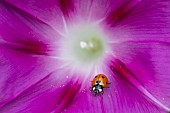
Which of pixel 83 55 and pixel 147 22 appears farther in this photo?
pixel 83 55

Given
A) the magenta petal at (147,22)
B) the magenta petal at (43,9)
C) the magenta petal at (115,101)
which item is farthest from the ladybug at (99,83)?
the magenta petal at (43,9)

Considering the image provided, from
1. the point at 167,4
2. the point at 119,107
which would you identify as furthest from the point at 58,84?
the point at 167,4

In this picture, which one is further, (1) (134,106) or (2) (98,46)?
(2) (98,46)

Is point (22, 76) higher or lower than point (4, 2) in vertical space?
lower

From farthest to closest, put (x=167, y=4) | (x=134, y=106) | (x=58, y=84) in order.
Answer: (x=58, y=84) → (x=134, y=106) → (x=167, y=4)

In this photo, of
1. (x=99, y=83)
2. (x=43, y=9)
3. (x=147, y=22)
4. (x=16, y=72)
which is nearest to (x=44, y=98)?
(x=16, y=72)

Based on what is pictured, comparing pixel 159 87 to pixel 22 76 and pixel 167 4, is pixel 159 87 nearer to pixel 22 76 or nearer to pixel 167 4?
pixel 167 4

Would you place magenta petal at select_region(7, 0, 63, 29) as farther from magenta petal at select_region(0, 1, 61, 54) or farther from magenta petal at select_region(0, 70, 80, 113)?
magenta petal at select_region(0, 70, 80, 113)

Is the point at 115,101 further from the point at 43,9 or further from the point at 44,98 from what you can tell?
the point at 43,9
